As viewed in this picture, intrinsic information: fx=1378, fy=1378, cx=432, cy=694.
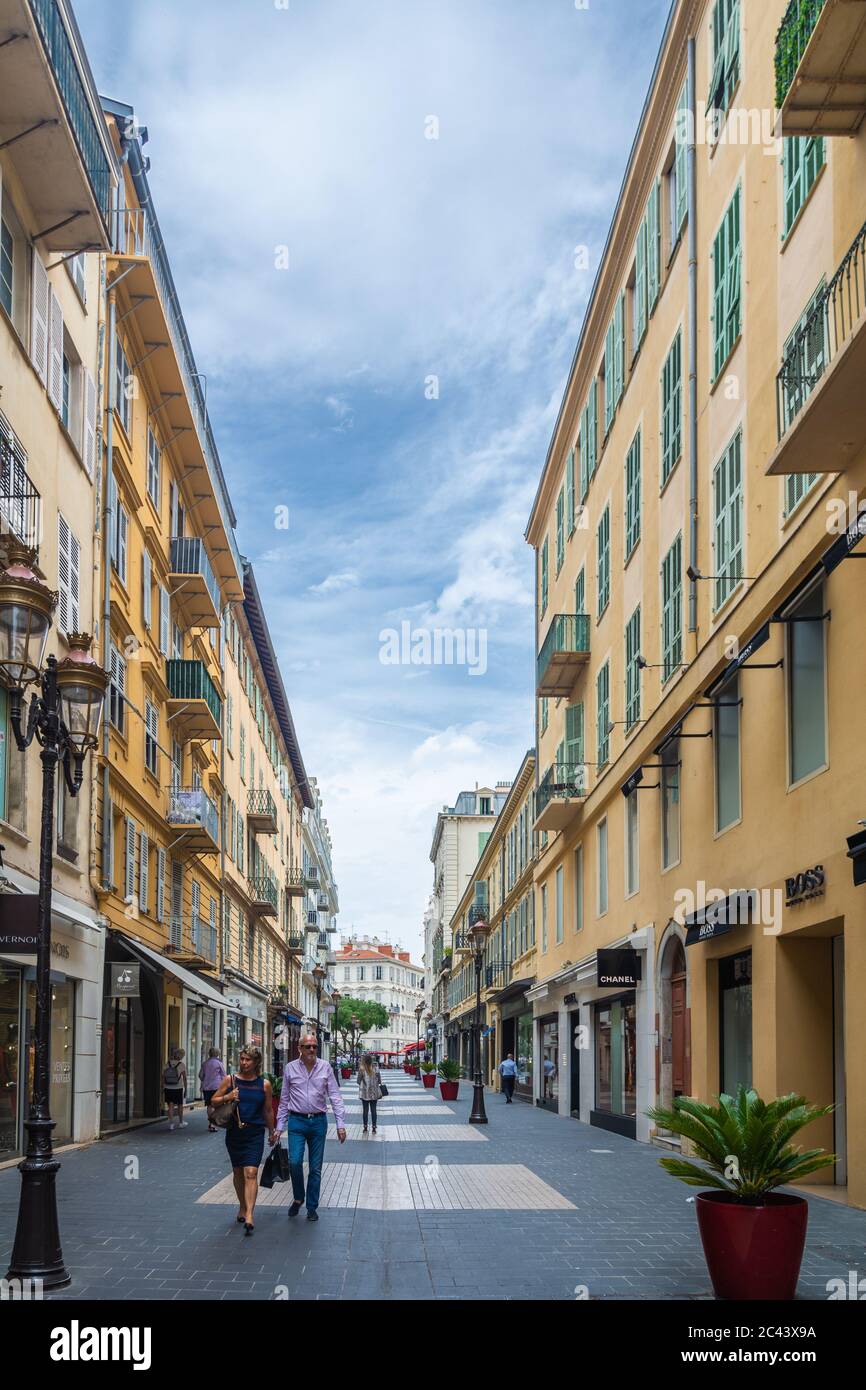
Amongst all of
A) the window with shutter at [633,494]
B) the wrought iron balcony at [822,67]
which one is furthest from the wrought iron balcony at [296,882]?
the wrought iron balcony at [822,67]

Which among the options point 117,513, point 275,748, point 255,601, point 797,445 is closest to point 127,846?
point 117,513

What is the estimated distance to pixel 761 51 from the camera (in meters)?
15.8

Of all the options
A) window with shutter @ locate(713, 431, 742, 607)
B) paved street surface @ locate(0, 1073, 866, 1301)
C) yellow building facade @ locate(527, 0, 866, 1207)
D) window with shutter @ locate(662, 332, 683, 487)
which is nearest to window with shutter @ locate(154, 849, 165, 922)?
yellow building facade @ locate(527, 0, 866, 1207)

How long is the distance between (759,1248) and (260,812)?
1571 inches

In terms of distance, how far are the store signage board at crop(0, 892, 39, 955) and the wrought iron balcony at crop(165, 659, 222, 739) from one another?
14.7 metres

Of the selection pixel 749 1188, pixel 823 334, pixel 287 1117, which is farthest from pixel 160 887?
pixel 749 1188

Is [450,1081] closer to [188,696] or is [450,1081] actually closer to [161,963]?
[188,696]

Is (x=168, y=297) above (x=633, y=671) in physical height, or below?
Answer: above

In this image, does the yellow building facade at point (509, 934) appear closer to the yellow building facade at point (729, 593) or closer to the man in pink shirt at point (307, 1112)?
the yellow building facade at point (729, 593)

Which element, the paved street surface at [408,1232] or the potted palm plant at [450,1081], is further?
the potted palm plant at [450,1081]

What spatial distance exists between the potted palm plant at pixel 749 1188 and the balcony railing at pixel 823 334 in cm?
609

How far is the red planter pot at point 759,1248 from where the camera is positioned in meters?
8.02

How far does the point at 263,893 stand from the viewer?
49.1m

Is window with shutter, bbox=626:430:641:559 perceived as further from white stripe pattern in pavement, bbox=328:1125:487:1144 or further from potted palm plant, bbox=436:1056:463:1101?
potted palm plant, bbox=436:1056:463:1101
